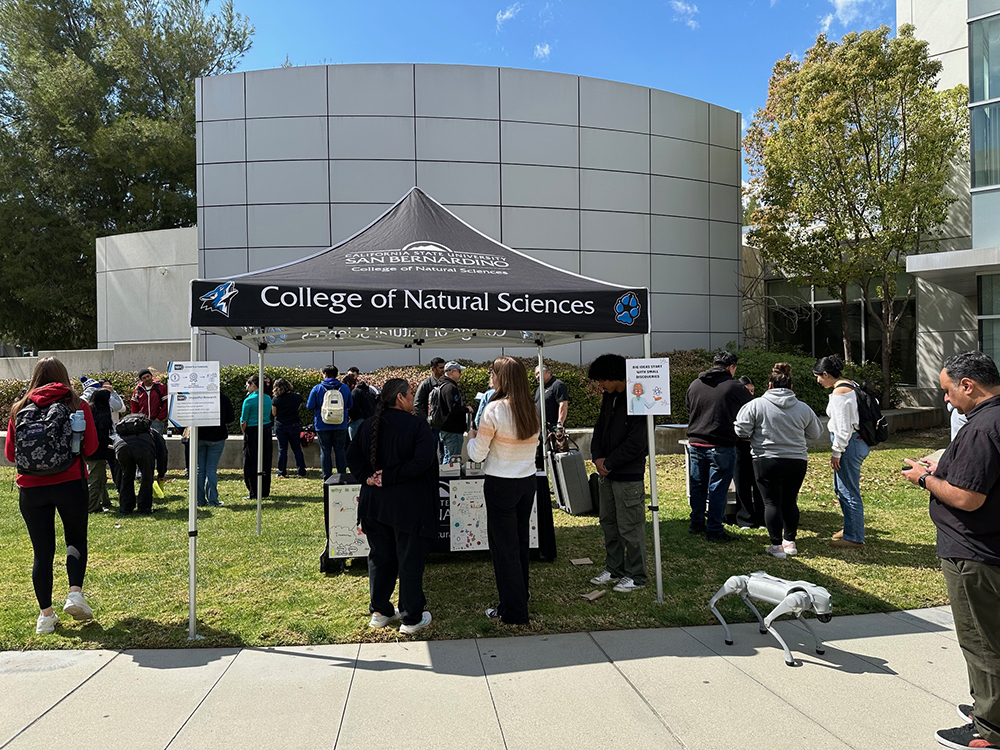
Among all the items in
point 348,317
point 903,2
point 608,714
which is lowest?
point 608,714

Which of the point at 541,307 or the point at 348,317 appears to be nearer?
the point at 348,317

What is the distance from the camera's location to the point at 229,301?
4.93 m

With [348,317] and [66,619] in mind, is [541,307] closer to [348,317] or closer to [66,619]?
[348,317]

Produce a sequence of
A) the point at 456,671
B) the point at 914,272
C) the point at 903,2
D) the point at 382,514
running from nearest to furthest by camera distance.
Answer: the point at 456,671 < the point at 382,514 < the point at 914,272 < the point at 903,2

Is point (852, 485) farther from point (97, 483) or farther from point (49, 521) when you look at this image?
point (97, 483)

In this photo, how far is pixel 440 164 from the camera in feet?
51.7

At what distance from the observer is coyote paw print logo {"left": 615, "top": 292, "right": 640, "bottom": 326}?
5570mm

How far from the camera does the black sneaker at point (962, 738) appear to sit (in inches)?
130

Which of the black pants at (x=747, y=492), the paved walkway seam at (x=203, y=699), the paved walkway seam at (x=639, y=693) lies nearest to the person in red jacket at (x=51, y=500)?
the paved walkway seam at (x=203, y=699)

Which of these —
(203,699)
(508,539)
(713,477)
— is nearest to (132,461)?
(203,699)

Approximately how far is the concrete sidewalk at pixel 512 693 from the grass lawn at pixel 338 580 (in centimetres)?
32

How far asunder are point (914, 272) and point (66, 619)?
15.5 meters

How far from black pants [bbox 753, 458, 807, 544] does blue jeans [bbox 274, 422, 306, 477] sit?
24.5 feet

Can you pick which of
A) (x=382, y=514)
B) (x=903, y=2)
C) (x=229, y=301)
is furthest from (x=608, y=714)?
(x=903, y=2)
